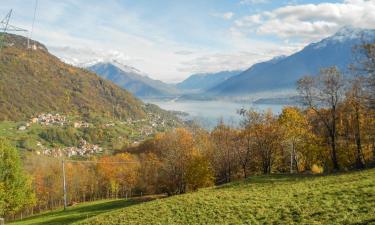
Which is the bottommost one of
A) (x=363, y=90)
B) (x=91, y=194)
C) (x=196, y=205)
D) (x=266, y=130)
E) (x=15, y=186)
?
(x=91, y=194)

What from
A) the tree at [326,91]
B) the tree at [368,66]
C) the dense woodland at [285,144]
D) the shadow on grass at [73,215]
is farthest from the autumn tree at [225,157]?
the tree at [368,66]

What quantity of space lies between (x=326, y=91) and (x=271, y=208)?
26.1 m

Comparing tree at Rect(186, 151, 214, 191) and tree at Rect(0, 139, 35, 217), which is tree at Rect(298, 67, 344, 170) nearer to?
tree at Rect(186, 151, 214, 191)

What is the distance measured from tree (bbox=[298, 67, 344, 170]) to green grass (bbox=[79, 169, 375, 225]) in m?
16.4

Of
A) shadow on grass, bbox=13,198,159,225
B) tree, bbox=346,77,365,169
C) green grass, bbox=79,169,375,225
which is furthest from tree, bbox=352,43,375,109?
shadow on grass, bbox=13,198,159,225

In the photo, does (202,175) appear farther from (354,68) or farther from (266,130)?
(354,68)

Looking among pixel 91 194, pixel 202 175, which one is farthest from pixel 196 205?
pixel 91 194

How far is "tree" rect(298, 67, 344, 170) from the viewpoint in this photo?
147ft

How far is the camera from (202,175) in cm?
5628

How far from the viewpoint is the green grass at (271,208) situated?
65.8 feet

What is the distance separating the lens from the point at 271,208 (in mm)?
23719

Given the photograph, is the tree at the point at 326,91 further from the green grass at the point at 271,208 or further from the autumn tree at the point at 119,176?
the autumn tree at the point at 119,176

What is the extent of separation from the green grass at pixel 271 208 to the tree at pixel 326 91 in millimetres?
16441

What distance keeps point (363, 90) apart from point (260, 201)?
2466cm
